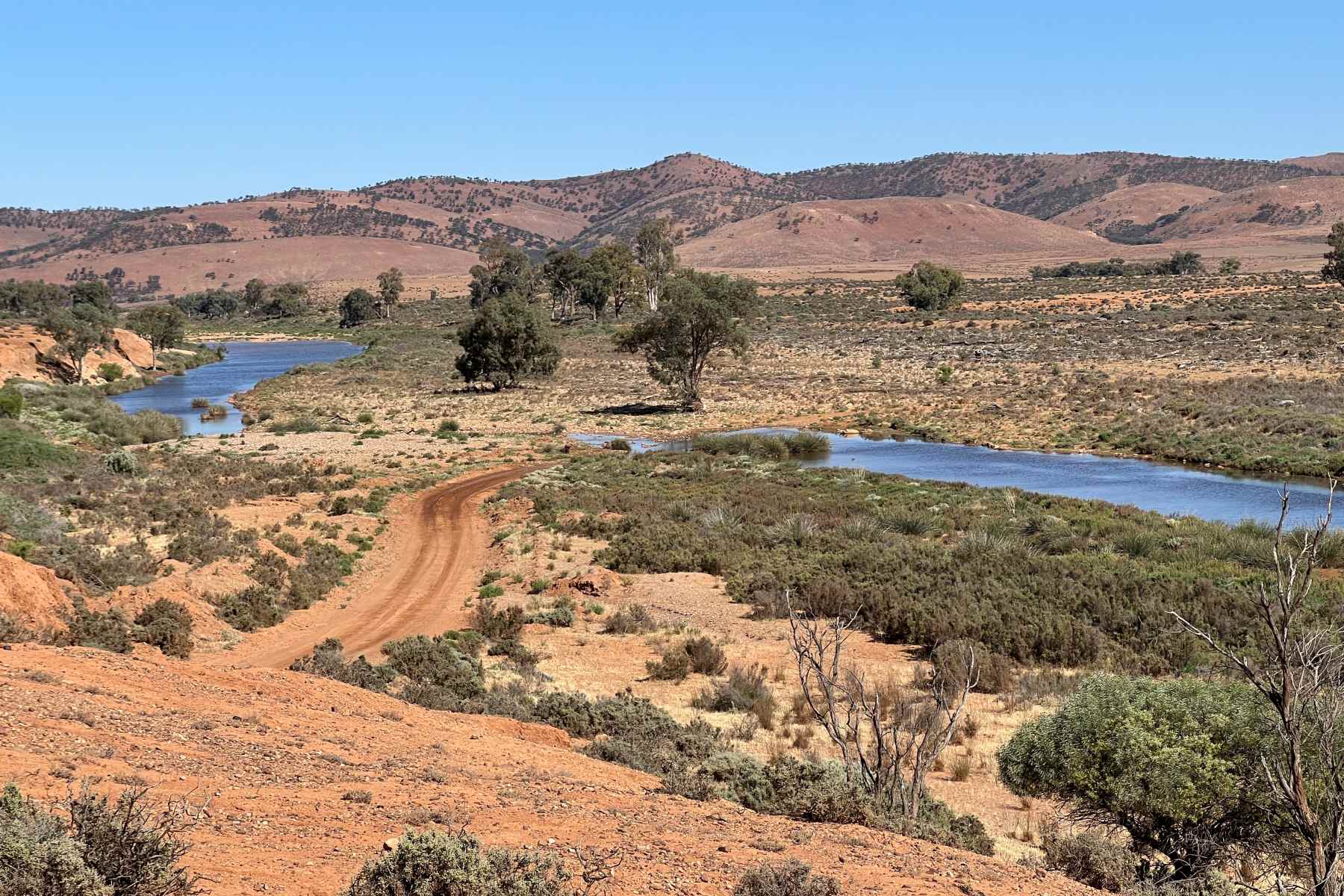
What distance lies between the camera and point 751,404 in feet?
179

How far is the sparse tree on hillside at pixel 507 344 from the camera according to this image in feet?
204

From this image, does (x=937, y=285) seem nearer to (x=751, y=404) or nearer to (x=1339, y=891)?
(x=751, y=404)

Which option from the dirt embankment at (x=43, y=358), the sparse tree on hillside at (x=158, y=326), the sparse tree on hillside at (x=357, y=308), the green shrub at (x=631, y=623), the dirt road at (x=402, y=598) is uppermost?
the sparse tree on hillside at (x=357, y=308)

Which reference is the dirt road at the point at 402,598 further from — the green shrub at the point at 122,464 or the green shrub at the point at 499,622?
the green shrub at the point at 122,464

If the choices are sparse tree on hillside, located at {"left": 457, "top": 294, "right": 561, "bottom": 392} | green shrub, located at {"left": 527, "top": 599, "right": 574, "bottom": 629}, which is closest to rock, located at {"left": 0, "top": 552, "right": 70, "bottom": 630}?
green shrub, located at {"left": 527, "top": 599, "right": 574, "bottom": 629}

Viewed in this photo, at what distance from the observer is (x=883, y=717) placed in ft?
44.6

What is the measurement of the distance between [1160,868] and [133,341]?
90.5 metres

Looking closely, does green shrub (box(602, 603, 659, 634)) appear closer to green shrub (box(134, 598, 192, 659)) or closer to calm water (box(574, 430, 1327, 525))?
green shrub (box(134, 598, 192, 659))

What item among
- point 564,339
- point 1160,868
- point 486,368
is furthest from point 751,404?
point 1160,868

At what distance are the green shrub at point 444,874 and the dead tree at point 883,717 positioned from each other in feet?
9.23

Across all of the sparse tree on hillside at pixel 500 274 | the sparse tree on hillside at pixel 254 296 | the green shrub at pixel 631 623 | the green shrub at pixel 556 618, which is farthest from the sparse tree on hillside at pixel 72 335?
the sparse tree on hillside at pixel 254 296

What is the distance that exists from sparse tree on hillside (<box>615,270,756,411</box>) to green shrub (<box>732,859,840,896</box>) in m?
43.3

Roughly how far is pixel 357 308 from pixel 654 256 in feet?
145

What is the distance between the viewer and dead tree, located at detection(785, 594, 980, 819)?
8562mm
